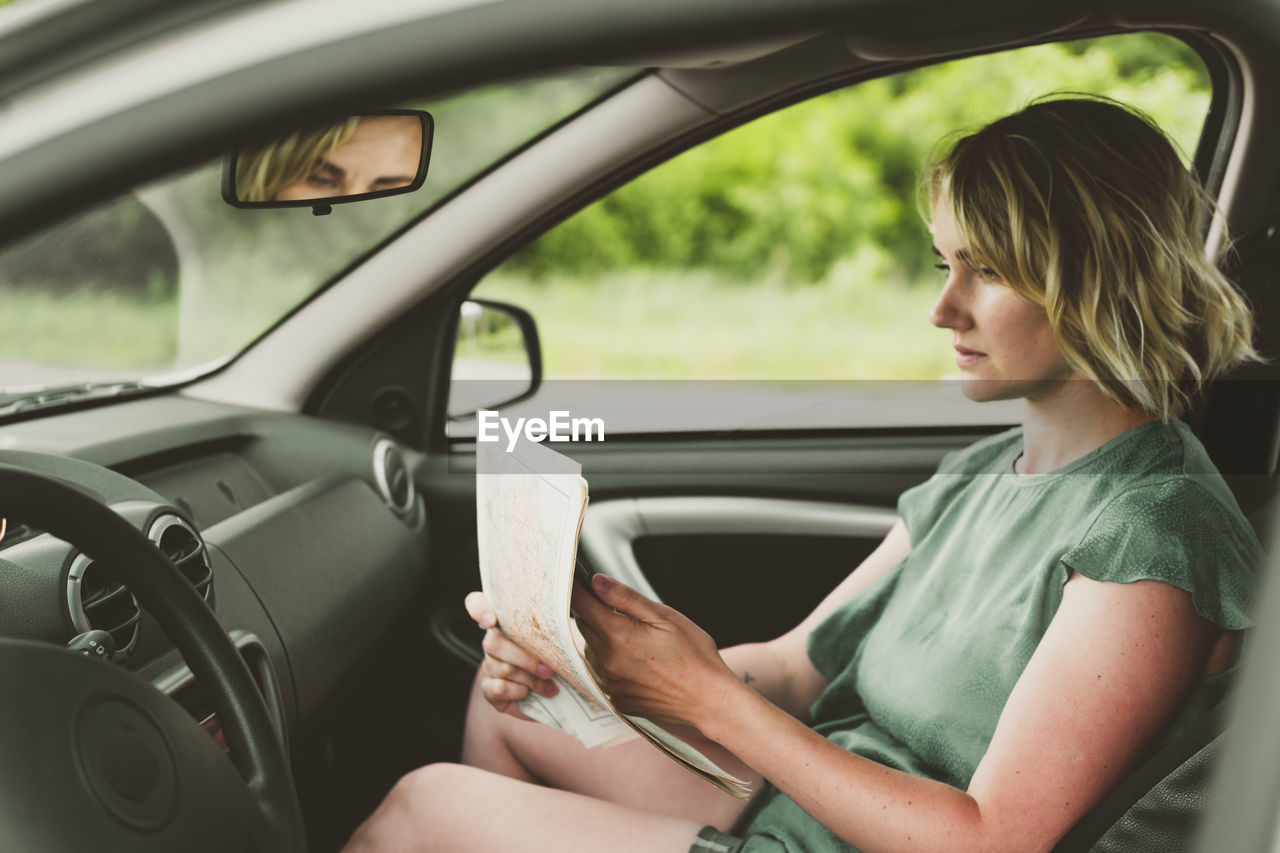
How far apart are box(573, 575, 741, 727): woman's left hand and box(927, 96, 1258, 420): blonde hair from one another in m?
0.54

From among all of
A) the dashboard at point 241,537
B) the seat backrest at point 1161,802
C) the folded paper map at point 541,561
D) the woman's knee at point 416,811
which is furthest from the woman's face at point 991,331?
the dashboard at point 241,537

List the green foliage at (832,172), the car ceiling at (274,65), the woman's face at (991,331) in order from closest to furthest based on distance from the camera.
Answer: the car ceiling at (274,65)
the woman's face at (991,331)
the green foliage at (832,172)

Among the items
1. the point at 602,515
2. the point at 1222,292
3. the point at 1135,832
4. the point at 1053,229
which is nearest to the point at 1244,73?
the point at 1222,292

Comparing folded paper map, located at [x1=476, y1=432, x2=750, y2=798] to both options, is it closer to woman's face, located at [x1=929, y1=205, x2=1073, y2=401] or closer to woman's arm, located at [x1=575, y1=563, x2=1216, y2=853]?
woman's arm, located at [x1=575, y1=563, x2=1216, y2=853]

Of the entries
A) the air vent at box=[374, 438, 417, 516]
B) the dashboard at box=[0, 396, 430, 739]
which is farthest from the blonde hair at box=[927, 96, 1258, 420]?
the air vent at box=[374, 438, 417, 516]

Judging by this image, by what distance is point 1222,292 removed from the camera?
4.53ft

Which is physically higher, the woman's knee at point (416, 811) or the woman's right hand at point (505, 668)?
the woman's right hand at point (505, 668)

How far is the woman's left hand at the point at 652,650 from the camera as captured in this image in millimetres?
1239

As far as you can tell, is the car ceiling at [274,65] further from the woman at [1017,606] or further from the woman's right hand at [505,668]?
the woman's right hand at [505,668]

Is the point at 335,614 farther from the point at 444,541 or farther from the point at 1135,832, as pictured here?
the point at 1135,832

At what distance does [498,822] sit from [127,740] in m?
0.57

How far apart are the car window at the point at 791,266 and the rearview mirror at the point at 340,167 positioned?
0.70m

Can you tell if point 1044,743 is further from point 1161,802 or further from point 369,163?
point 369,163

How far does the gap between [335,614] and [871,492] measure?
1.13 meters
